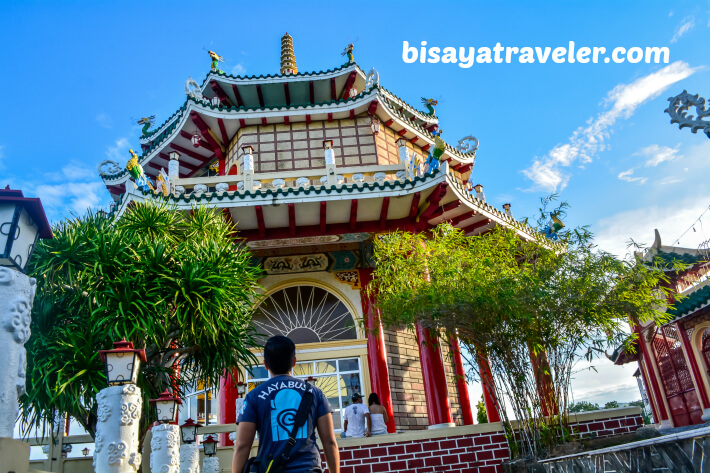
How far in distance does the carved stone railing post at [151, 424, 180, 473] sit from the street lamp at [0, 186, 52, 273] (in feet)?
13.1

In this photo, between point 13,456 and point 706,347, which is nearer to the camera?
point 13,456

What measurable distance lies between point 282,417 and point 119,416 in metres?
3.03

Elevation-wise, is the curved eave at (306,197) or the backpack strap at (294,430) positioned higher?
the curved eave at (306,197)

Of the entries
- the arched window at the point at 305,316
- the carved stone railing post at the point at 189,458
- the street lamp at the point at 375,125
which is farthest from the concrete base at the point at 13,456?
the street lamp at the point at 375,125

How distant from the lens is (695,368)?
465 inches

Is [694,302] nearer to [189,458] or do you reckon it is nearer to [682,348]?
[682,348]

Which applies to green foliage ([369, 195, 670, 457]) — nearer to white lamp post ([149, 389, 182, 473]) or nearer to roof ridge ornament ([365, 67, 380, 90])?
white lamp post ([149, 389, 182, 473])

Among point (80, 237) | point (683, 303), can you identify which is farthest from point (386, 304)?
point (683, 303)

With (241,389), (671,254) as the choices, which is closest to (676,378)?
(671,254)

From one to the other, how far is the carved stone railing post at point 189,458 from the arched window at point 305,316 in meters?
4.03

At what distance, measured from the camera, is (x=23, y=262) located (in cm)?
323

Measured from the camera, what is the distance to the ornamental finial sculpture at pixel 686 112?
733 cm

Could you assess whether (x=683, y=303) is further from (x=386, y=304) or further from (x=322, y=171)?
(x=322, y=171)

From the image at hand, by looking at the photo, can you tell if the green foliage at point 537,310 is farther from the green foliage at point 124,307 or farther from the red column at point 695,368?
the red column at point 695,368
